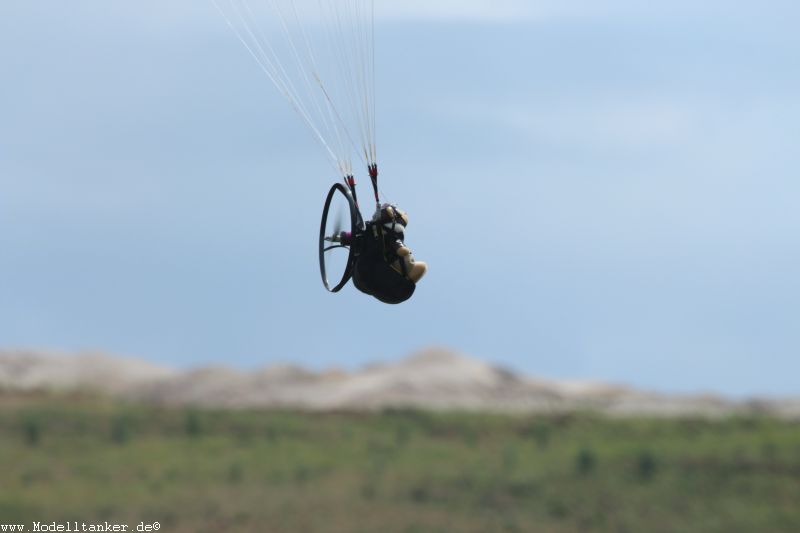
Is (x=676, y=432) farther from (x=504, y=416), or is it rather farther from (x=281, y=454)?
(x=281, y=454)

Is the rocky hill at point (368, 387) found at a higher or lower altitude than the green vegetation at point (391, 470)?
higher

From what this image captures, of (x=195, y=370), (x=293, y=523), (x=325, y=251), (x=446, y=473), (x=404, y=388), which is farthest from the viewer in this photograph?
(x=195, y=370)

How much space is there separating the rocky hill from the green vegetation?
4.25 m

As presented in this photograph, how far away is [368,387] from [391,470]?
14.1 m

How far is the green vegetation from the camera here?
47750 mm

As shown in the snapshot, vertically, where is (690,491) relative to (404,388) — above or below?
below

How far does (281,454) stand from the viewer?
54.6 metres

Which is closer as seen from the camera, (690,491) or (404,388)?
(690,491)

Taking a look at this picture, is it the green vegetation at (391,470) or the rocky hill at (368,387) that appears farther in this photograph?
the rocky hill at (368,387)

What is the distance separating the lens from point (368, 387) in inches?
2611

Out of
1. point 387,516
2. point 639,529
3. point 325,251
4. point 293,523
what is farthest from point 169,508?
point 325,251

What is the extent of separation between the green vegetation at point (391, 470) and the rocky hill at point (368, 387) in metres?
4.25

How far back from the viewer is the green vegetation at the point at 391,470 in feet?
157

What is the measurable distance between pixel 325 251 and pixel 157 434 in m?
41.3
